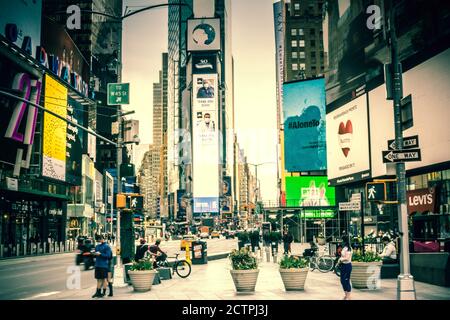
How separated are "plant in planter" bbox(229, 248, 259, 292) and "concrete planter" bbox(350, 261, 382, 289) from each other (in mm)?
4019

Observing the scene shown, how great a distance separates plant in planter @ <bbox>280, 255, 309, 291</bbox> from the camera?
1847 cm

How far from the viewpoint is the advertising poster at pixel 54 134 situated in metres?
62.4

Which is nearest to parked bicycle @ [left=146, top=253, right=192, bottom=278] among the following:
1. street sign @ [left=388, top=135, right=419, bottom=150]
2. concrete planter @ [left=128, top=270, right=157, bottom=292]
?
concrete planter @ [left=128, top=270, right=157, bottom=292]

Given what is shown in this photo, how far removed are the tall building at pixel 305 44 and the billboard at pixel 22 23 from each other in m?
92.0

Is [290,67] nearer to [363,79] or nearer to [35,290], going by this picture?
[363,79]

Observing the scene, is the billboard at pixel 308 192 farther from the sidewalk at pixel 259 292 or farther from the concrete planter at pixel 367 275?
the concrete planter at pixel 367 275

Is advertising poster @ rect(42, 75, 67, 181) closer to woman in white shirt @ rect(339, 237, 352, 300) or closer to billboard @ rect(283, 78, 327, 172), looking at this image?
billboard @ rect(283, 78, 327, 172)

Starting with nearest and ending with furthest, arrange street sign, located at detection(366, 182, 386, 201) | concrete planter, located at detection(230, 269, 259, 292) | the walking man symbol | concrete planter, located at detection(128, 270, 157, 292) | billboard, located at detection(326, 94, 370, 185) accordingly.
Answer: street sign, located at detection(366, 182, 386, 201) → the walking man symbol → concrete planter, located at detection(230, 269, 259, 292) → concrete planter, located at detection(128, 270, 157, 292) → billboard, located at detection(326, 94, 370, 185)

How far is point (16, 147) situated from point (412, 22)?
41486mm

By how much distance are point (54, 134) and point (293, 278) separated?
52.8 m

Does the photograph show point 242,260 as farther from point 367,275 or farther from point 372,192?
point 372,192

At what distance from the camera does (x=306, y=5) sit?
14562 centimetres
